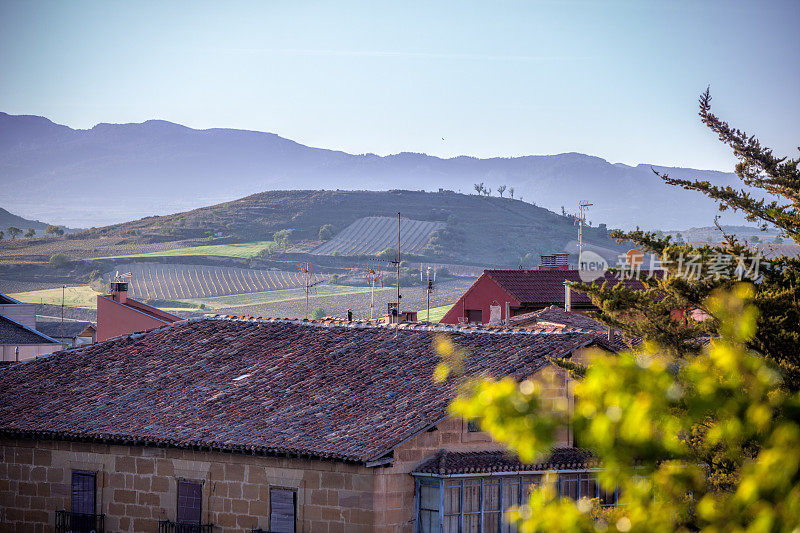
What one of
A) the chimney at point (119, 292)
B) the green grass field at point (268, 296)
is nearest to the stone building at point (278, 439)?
the chimney at point (119, 292)

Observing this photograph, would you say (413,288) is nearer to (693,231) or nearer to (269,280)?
(269,280)

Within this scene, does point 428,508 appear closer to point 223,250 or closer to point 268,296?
point 268,296

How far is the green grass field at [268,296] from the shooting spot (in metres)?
121

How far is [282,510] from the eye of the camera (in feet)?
63.9

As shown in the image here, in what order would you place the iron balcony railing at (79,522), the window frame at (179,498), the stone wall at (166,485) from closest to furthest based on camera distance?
1. the stone wall at (166,485)
2. the window frame at (179,498)
3. the iron balcony railing at (79,522)

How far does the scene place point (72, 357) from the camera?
26.8 metres

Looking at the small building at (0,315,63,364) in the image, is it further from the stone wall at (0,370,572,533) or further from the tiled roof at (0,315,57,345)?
the stone wall at (0,370,572,533)

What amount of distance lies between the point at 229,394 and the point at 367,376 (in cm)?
291

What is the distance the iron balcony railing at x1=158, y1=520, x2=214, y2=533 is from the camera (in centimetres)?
2022

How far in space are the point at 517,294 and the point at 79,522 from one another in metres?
24.1

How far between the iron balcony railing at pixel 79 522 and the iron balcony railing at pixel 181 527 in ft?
4.73

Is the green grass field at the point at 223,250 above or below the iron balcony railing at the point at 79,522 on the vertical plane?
above

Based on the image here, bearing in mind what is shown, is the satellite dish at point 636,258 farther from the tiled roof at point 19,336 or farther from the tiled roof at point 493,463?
the tiled roof at point 19,336

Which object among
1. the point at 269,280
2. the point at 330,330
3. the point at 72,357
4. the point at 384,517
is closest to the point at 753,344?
the point at 384,517
